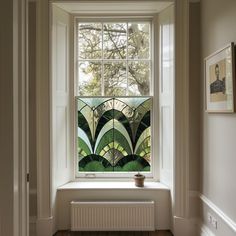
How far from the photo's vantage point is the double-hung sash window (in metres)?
3.56

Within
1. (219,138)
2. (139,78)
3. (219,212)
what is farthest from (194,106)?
(219,212)

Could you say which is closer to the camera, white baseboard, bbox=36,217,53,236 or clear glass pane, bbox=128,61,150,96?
white baseboard, bbox=36,217,53,236

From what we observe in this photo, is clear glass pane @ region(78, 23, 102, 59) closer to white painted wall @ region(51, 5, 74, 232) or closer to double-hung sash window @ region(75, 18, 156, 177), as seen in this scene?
double-hung sash window @ region(75, 18, 156, 177)

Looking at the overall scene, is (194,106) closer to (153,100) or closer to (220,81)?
(153,100)

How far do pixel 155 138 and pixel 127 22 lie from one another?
1420 millimetres

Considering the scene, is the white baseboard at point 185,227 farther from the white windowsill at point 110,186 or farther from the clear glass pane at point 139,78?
the clear glass pane at point 139,78

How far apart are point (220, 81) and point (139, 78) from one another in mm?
1355

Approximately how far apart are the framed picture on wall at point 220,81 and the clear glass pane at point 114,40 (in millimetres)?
1190

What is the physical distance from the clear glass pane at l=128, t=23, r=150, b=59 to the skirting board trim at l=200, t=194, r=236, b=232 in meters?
1.74

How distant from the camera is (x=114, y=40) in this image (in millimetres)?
3588

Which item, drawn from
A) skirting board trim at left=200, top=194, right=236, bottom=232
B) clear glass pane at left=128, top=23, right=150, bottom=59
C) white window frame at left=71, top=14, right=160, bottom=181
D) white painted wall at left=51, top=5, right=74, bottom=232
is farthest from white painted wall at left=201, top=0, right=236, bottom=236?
white painted wall at left=51, top=5, right=74, bottom=232

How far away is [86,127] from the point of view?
3.56m

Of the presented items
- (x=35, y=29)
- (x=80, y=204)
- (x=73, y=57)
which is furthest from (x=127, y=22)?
(x=80, y=204)

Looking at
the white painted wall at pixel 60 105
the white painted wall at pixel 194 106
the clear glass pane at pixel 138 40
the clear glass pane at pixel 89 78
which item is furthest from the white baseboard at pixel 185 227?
the clear glass pane at pixel 138 40
